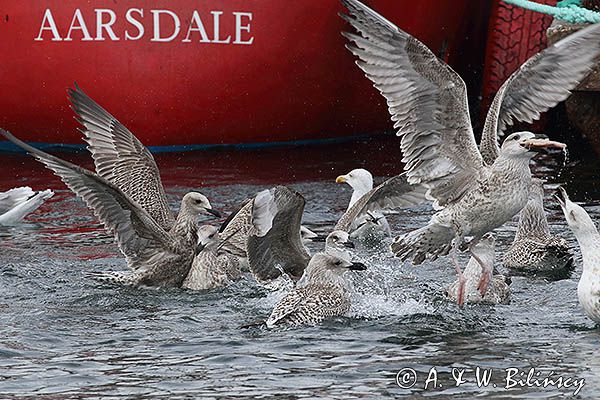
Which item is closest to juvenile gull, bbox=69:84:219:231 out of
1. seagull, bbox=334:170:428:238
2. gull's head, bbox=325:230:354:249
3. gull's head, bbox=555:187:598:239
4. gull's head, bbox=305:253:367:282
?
seagull, bbox=334:170:428:238

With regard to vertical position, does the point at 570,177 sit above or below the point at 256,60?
→ below

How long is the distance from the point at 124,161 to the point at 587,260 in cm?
408

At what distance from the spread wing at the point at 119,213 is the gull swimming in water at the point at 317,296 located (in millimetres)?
1325

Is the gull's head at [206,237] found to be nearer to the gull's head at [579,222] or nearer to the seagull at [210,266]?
the seagull at [210,266]

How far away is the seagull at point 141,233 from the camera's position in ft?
28.8

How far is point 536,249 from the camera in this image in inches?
354

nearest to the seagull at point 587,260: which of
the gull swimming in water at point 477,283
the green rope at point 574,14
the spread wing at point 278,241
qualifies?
the gull swimming in water at point 477,283

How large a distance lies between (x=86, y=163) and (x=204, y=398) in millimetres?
6751

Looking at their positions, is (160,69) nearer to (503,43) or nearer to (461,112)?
(503,43)

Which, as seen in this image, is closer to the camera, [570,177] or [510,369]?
[510,369]

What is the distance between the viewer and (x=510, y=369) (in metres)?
6.59

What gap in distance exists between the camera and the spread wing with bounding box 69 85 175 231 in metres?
9.64

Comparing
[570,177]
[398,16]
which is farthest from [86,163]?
[570,177]

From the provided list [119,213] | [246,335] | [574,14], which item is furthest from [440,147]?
[574,14]
